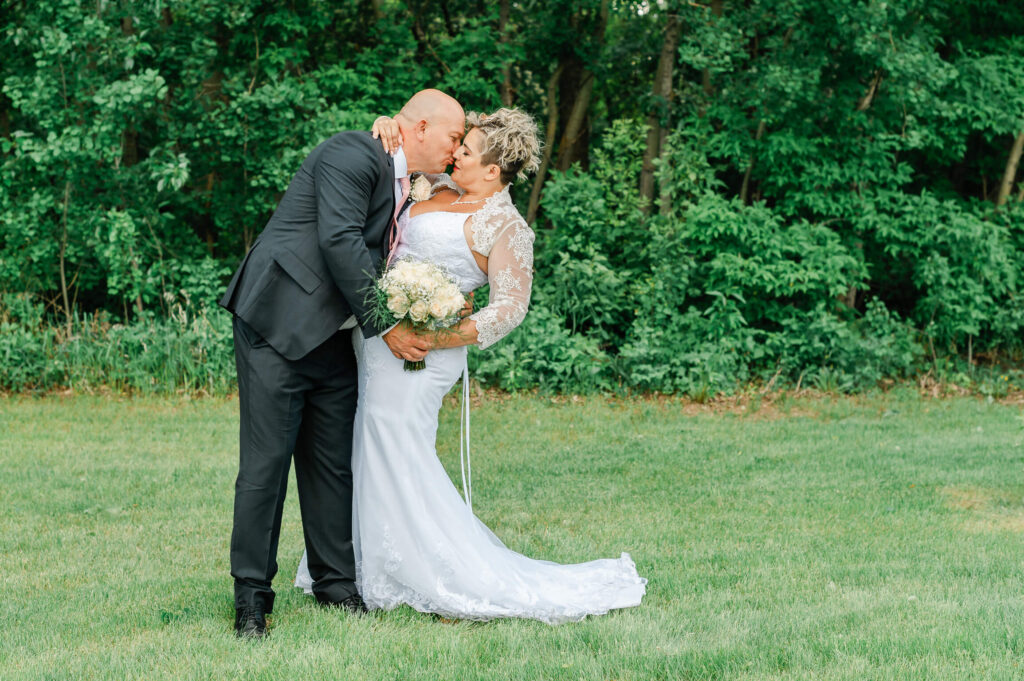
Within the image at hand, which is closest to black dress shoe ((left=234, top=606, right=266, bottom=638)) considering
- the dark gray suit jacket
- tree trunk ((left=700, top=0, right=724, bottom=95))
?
the dark gray suit jacket

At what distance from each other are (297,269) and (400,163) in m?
0.57

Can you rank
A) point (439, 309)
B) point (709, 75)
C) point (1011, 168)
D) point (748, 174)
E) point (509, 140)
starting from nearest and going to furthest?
point (439, 309) < point (509, 140) < point (748, 174) < point (709, 75) < point (1011, 168)

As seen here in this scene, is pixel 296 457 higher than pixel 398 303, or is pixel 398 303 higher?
pixel 398 303

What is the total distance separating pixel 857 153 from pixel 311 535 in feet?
28.0

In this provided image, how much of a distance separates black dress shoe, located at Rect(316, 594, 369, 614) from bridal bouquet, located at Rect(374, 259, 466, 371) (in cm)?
120

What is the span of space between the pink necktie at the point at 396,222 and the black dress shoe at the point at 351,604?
141cm

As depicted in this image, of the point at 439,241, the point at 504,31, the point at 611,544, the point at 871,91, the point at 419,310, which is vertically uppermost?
the point at 504,31

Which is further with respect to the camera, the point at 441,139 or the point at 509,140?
the point at 509,140

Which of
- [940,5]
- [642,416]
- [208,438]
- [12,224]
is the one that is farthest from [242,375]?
[940,5]

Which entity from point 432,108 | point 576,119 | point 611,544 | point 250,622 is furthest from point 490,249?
point 576,119

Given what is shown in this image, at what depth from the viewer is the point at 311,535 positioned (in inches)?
164

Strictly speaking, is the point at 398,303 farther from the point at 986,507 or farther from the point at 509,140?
the point at 986,507

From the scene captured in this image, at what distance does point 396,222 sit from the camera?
405 cm

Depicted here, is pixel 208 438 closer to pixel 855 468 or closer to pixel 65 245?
pixel 65 245
